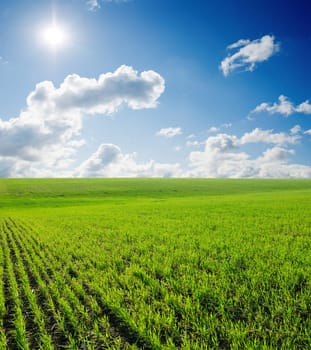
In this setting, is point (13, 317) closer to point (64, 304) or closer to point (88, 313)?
point (64, 304)

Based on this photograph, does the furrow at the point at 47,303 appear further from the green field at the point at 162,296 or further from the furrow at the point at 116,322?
the furrow at the point at 116,322

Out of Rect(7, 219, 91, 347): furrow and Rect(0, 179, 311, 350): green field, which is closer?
Rect(0, 179, 311, 350): green field

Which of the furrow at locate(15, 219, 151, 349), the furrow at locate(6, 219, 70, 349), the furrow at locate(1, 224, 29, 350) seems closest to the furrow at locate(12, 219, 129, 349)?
the furrow at locate(15, 219, 151, 349)

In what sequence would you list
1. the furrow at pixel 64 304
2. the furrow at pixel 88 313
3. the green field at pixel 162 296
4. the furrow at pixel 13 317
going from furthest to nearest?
the furrow at pixel 64 304
the furrow at pixel 13 317
the furrow at pixel 88 313
the green field at pixel 162 296

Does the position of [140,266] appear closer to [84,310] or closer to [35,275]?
[84,310]

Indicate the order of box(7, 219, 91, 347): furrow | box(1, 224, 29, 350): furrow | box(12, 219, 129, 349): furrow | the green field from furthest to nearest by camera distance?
box(7, 219, 91, 347): furrow < box(1, 224, 29, 350): furrow < box(12, 219, 129, 349): furrow < the green field

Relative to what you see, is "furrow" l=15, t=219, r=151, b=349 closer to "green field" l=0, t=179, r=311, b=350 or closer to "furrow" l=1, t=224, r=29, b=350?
"green field" l=0, t=179, r=311, b=350

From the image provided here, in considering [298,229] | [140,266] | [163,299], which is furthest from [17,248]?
[298,229]

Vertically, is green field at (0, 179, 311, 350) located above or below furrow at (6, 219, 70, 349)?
above

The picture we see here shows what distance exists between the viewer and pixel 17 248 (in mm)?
13688

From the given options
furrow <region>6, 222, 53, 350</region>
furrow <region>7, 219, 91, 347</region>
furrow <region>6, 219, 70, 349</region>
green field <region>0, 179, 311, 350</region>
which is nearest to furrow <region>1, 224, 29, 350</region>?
green field <region>0, 179, 311, 350</region>

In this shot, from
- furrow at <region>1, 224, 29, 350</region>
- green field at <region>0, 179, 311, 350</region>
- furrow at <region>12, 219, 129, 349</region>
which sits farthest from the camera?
furrow at <region>1, 224, 29, 350</region>

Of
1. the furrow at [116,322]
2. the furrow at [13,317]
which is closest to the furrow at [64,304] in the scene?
the furrow at [116,322]

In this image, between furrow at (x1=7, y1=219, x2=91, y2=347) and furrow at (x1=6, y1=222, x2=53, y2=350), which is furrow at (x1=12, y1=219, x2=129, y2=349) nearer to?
furrow at (x1=7, y1=219, x2=91, y2=347)
